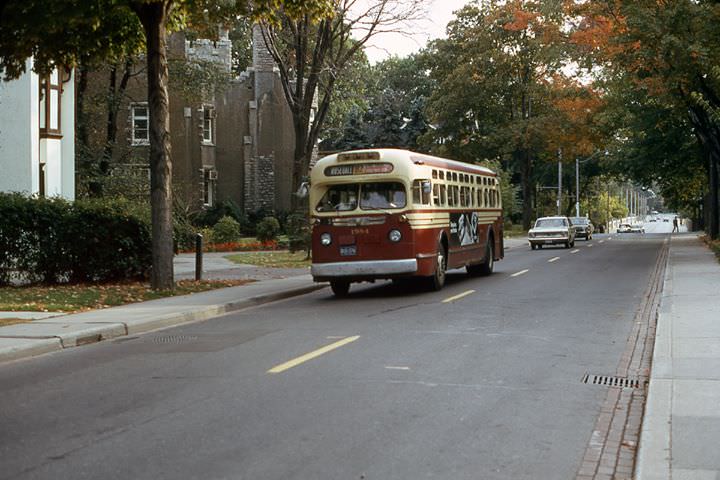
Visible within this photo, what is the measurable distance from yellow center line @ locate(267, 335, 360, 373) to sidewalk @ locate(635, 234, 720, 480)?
3786mm

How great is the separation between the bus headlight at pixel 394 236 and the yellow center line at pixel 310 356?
5977mm

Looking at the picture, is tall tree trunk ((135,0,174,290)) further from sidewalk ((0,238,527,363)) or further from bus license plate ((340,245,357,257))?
bus license plate ((340,245,357,257))

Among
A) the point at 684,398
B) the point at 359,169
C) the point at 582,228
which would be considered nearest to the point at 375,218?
the point at 359,169

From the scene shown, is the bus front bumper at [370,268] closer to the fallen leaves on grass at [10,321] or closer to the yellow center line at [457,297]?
the yellow center line at [457,297]

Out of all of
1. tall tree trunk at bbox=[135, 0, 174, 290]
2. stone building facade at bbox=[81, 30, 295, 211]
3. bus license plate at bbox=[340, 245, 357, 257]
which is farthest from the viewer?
stone building facade at bbox=[81, 30, 295, 211]

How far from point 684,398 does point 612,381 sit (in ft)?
4.23

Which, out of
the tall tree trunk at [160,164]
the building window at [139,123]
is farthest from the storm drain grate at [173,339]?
the building window at [139,123]

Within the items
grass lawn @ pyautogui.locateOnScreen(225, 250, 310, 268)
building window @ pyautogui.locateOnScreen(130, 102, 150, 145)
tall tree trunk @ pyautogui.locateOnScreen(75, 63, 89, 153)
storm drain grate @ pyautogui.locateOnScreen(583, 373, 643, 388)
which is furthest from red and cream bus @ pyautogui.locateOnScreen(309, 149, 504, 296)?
building window @ pyautogui.locateOnScreen(130, 102, 150, 145)

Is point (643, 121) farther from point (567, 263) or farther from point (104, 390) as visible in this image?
point (104, 390)

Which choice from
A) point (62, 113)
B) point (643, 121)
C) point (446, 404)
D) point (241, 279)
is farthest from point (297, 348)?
point (643, 121)

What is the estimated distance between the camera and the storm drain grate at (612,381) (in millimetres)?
8977

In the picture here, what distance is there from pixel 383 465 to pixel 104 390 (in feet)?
12.6

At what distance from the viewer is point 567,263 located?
29578 mm

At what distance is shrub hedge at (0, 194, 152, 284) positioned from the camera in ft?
62.7
